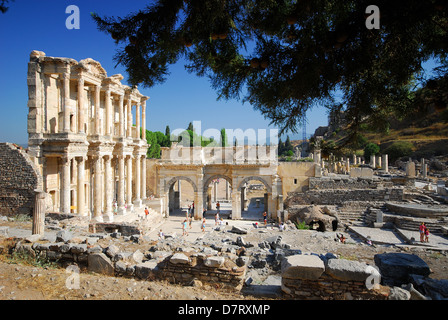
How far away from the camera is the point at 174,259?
6.72 m

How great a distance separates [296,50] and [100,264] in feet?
22.8

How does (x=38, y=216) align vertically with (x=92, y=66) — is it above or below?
below

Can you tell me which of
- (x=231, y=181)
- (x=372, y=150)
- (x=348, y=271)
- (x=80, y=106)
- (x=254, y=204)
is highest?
(x=80, y=106)

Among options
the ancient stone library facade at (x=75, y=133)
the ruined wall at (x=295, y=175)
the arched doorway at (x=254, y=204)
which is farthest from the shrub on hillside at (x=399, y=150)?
the ancient stone library facade at (x=75, y=133)

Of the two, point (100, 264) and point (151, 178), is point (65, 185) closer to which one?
point (100, 264)

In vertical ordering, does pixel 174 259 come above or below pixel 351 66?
below

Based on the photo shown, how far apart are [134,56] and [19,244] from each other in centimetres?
685

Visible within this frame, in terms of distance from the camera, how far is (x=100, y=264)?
7250 mm

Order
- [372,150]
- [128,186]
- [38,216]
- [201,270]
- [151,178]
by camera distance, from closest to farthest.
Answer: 1. [201,270]
2. [38,216]
3. [128,186]
4. [151,178]
5. [372,150]

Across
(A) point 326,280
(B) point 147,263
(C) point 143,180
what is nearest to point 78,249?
(B) point 147,263

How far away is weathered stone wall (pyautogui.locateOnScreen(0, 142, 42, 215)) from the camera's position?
1492 cm

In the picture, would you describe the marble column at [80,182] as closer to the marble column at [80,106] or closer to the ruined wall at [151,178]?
the marble column at [80,106]
